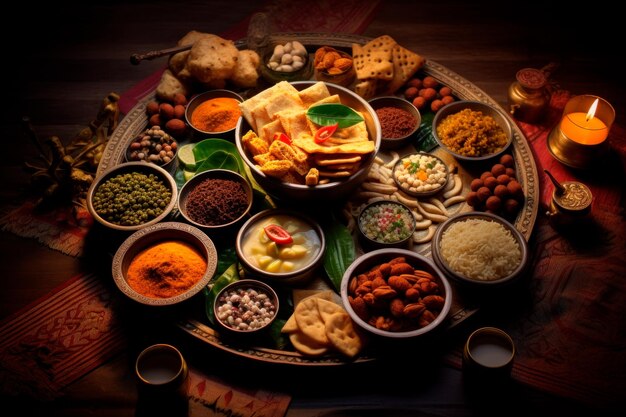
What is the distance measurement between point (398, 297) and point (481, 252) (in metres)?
0.59

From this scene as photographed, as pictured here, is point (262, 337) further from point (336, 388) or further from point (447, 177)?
point (447, 177)

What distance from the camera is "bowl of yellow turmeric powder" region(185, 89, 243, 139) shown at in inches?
173

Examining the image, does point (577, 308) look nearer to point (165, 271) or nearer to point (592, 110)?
point (592, 110)

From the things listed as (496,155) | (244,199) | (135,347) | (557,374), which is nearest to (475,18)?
(496,155)

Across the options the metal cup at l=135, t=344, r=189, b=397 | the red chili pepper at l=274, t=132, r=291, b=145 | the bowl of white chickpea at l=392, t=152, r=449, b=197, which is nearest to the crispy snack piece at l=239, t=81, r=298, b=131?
the red chili pepper at l=274, t=132, r=291, b=145

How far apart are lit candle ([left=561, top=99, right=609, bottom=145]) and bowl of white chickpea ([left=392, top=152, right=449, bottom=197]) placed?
95cm

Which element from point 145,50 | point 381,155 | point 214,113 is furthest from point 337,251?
point 145,50

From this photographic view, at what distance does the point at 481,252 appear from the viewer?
11.5ft

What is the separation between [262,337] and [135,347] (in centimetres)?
80

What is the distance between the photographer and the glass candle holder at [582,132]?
414 centimetres

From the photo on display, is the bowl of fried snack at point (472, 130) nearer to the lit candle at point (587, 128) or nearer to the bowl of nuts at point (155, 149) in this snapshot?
the lit candle at point (587, 128)

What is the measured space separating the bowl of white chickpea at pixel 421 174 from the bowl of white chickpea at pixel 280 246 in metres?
0.72

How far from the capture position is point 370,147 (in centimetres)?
379

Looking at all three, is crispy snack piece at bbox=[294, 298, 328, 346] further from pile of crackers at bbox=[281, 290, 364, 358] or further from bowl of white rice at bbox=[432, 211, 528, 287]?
bowl of white rice at bbox=[432, 211, 528, 287]
